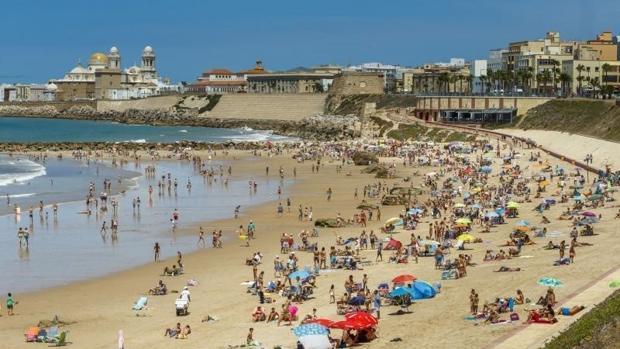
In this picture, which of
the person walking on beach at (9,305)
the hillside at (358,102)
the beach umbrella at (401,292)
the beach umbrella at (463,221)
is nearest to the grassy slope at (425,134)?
the hillside at (358,102)

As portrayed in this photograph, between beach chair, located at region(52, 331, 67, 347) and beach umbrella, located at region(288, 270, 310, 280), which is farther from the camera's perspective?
beach umbrella, located at region(288, 270, 310, 280)

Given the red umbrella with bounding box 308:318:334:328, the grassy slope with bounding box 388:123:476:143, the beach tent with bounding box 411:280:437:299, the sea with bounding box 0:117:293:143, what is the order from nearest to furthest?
the red umbrella with bounding box 308:318:334:328 → the beach tent with bounding box 411:280:437:299 → the grassy slope with bounding box 388:123:476:143 → the sea with bounding box 0:117:293:143

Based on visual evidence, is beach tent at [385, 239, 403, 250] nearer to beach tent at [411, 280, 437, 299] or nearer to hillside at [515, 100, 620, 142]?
beach tent at [411, 280, 437, 299]

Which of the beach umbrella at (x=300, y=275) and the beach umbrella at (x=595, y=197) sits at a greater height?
the beach umbrella at (x=595, y=197)

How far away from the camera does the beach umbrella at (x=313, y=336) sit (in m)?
17.2

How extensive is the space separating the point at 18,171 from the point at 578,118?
41108 millimetres

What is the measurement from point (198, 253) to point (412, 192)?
49.3 feet

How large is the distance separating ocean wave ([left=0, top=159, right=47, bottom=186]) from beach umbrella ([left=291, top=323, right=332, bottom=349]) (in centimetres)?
3877

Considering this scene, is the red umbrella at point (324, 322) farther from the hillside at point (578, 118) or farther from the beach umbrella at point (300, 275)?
the hillside at point (578, 118)

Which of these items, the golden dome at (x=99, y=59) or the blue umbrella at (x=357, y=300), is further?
the golden dome at (x=99, y=59)

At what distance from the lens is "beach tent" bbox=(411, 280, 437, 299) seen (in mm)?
21203

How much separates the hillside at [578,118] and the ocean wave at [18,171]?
3527 centimetres

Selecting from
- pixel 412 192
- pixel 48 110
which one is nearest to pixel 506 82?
pixel 412 192

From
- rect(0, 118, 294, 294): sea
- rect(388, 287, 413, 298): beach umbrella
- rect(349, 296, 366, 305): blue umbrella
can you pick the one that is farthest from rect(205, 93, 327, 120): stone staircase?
rect(349, 296, 366, 305): blue umbrella
